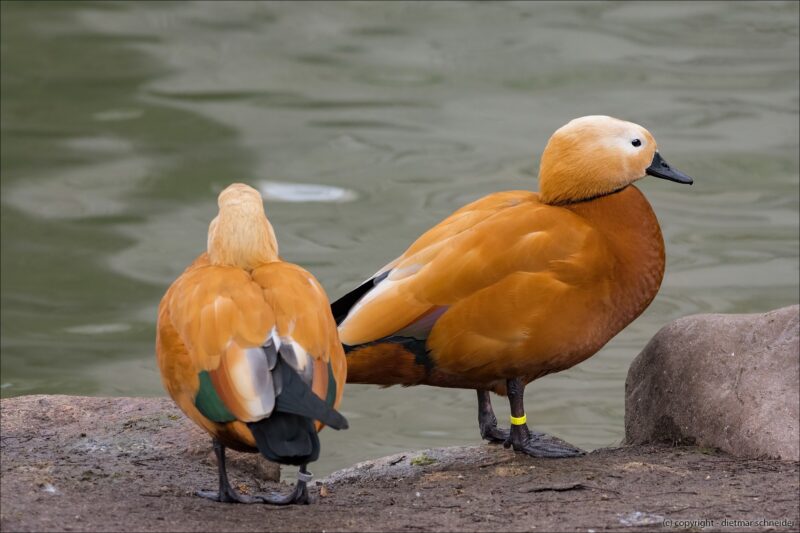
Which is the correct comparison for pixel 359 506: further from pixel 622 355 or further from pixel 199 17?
pixel 199 17

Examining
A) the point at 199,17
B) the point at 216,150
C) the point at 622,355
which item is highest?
the point at 199,17

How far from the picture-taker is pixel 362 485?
578cm

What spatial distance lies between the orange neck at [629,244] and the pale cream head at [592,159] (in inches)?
2.5

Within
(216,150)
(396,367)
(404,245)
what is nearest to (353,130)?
(216,150)

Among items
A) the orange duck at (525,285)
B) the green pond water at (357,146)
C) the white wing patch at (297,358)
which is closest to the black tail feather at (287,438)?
the white wing patch at (297,358)

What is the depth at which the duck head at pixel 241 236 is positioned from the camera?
5316 millimetres

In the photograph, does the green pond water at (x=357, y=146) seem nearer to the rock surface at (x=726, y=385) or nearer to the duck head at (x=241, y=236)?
the rock surface at (x=726, y=385)

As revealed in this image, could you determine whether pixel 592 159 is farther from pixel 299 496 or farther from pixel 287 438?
pixel 287 438

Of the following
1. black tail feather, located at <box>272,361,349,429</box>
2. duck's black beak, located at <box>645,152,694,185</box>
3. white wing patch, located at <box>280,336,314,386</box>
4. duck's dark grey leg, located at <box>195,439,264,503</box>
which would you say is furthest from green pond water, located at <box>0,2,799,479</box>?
black tail feather, located at <box>272,361,349,429</box>

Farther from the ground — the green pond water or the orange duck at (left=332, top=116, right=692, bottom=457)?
the orange duck at (left=332, top=116, right=692, bottom=457)

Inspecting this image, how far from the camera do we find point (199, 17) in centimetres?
1575

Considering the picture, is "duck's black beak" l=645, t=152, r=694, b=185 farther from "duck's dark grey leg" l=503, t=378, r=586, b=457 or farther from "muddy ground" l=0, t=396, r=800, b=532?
"muddy ground" l=0, t=396, r=800, b=532

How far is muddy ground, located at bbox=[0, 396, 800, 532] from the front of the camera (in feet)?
15.6

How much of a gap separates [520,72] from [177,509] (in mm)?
10571
